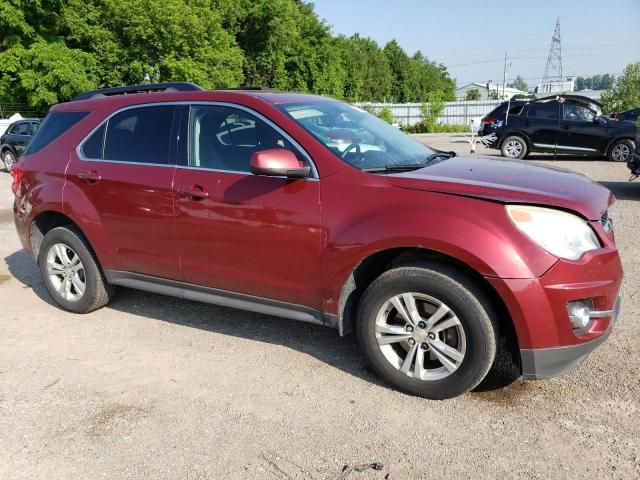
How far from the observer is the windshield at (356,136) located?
11.8 feet

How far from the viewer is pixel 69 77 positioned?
104 ft

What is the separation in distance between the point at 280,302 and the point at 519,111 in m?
13.2

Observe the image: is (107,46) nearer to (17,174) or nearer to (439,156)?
(17,174)

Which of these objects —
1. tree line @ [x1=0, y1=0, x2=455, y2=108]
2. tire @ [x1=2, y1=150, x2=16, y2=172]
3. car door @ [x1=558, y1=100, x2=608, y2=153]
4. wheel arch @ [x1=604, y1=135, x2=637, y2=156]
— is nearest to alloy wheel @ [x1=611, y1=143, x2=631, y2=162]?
wheel arch @ [x1=604, y1=135, x2=637, y2=156]

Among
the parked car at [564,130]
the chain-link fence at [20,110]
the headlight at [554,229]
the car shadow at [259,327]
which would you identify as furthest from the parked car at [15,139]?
the chain-link fence at [20,110]

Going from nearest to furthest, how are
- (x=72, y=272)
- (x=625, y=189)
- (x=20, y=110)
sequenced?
(x=72, y=272) < (x=625, y=189) < (x=20, y=110)

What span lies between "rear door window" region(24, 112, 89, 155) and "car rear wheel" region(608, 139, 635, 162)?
1369 centimetres

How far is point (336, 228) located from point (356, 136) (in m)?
0.88

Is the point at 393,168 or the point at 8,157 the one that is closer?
the point at 393,168

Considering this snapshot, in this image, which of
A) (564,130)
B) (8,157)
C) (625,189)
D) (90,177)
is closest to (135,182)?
(90,177)

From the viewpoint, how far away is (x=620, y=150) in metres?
14.3

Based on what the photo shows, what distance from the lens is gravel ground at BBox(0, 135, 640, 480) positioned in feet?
8.96

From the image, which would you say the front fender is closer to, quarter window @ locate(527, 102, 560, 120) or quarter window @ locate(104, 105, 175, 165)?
quarter window @ locate(104, 105, 175, 165)

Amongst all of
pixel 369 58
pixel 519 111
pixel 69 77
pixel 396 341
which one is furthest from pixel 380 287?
pixel 369 58
